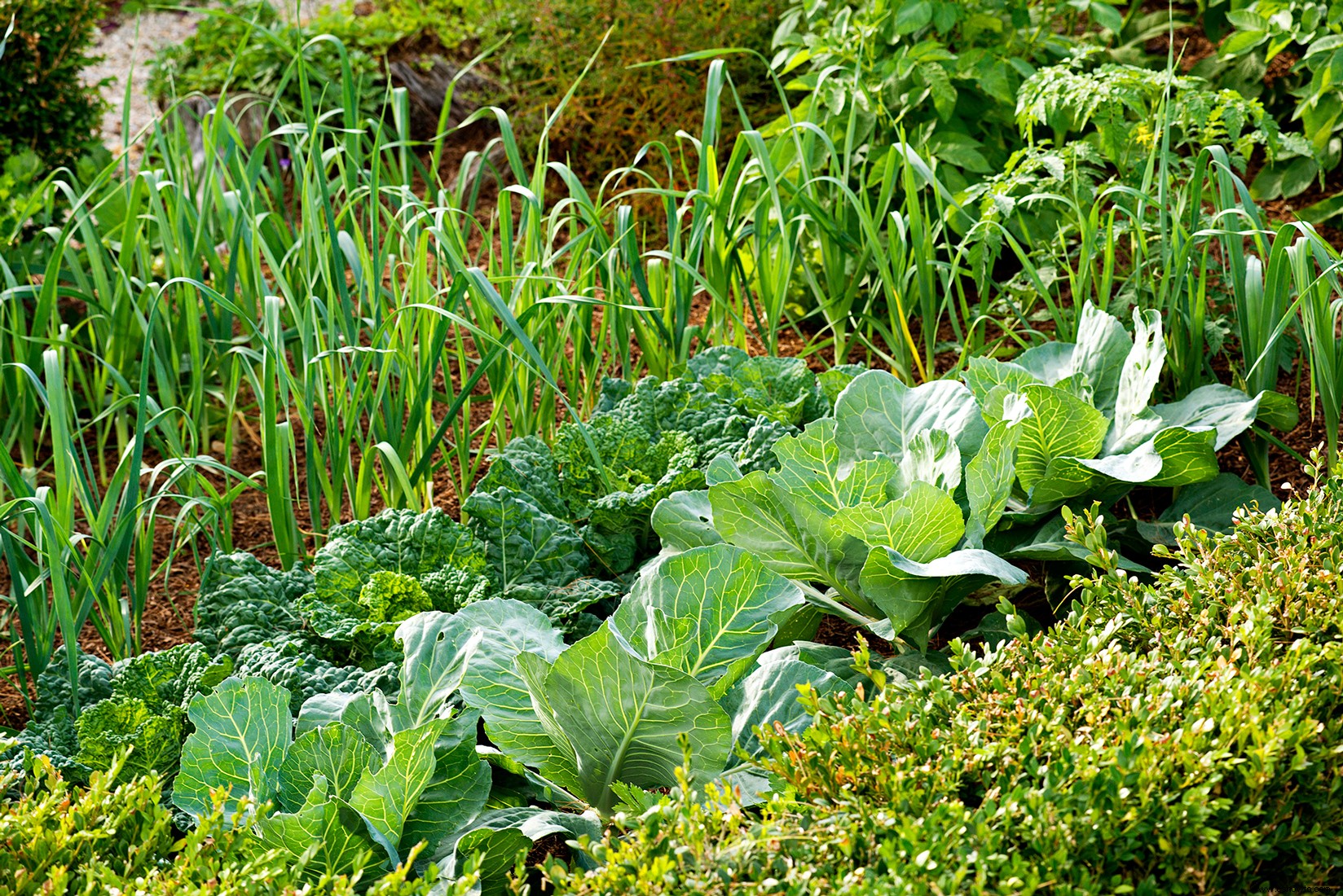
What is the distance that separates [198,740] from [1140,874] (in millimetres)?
1137

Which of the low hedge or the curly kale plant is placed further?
the curly kale plant

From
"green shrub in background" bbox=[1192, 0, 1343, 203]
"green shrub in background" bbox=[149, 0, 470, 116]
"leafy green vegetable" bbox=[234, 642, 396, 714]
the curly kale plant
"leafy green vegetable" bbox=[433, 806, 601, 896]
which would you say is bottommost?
"leafy green vegetable" bbox=[433, 806, 601, 896]

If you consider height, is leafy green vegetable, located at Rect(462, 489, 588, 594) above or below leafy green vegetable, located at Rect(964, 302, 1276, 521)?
below

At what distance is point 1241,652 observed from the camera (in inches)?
50.2

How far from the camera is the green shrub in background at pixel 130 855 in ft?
3.68

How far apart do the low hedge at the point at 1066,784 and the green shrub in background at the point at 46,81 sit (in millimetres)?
3575

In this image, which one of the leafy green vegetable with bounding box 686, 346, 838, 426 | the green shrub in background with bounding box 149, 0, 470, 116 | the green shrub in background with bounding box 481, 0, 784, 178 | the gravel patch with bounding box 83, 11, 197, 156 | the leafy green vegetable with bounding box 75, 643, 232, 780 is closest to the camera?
the leafy green vegetable with bounding box 75, 643, 232, 780

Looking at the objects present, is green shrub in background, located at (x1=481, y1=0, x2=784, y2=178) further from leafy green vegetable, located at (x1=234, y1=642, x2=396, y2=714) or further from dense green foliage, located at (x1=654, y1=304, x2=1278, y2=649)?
leafy green vegetable, located at (x1=234, y1=642, x2=396, y2=714)

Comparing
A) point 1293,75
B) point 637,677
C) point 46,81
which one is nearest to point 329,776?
point 637,677

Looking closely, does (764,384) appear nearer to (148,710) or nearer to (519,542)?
(519,542)

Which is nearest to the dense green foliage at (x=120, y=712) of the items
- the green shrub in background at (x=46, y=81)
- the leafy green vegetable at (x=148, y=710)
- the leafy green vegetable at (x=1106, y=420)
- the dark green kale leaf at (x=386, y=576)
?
the leafy green vegetable at (x=148, y=710)

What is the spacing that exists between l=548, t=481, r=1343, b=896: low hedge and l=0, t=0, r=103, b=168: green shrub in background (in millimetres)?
3575

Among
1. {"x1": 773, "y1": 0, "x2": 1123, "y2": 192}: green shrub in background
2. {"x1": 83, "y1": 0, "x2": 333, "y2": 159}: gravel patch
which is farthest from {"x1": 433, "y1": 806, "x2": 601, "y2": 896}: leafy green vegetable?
{"x1": 83, "y1": 0, "x2": 333, "y2": 159}: gravel patch

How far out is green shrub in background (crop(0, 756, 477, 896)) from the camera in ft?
3.68
